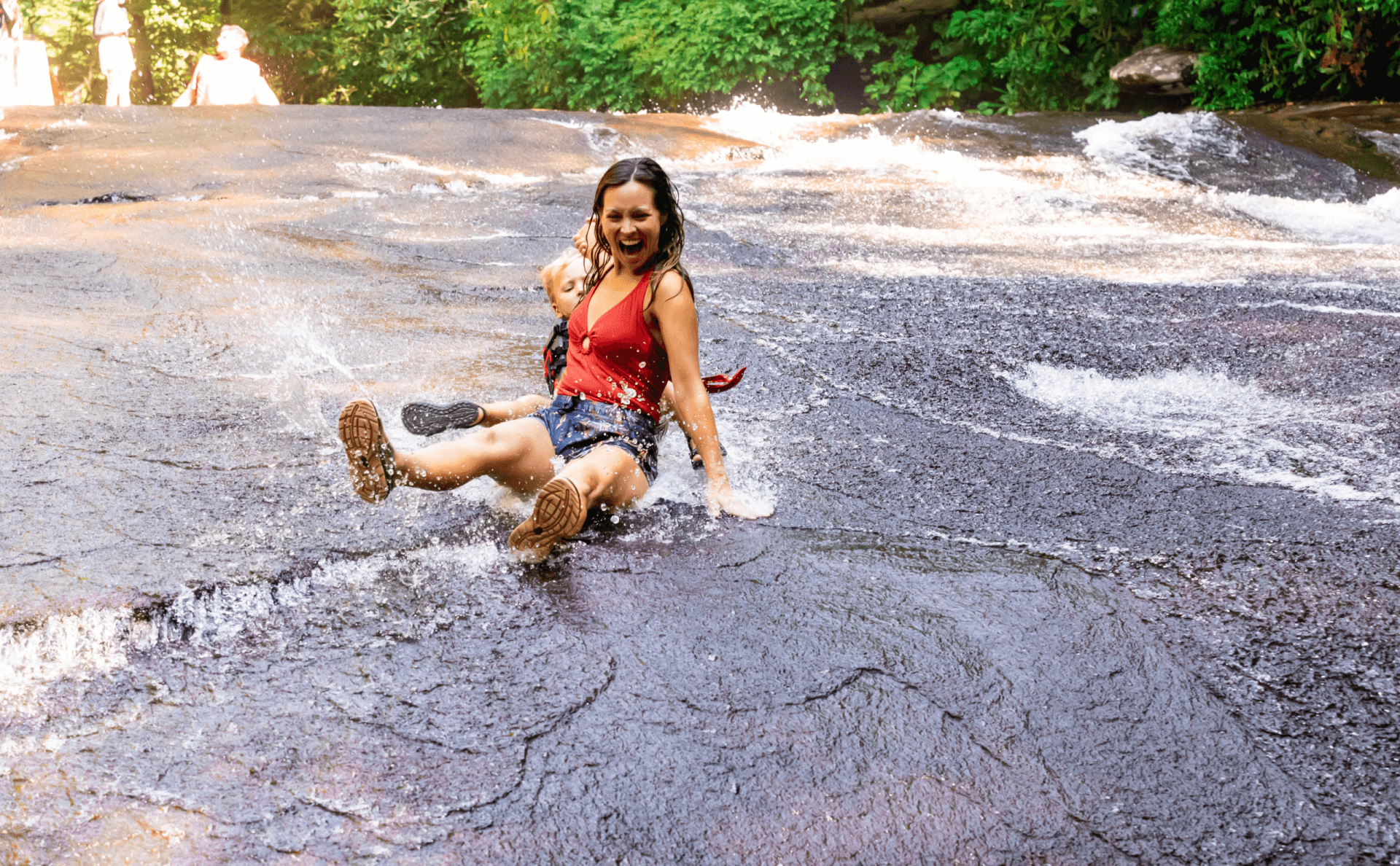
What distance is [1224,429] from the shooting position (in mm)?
3936

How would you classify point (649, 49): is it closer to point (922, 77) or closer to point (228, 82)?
point (922, 77)

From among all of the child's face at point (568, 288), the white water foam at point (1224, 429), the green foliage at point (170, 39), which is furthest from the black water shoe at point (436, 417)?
the green foliage at point (170, 39)

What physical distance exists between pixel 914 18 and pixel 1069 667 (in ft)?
48.9

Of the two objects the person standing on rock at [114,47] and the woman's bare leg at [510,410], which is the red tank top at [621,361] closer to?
the woman's bare leg at [510,410]

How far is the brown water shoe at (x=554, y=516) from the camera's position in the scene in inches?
103

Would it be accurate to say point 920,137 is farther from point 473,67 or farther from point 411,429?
point 473,67

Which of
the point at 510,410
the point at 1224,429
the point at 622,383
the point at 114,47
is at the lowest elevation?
the point at 1224,429

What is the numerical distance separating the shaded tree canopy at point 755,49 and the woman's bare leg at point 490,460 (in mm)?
10282

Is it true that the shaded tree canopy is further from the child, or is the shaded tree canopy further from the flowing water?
the child

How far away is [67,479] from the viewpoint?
3197mm

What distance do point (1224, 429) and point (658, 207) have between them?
7.49ft

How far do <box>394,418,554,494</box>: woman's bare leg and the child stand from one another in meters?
0.10

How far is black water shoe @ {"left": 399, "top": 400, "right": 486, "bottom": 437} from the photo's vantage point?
2971 mm

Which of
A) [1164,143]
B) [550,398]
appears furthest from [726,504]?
[1164,143]
